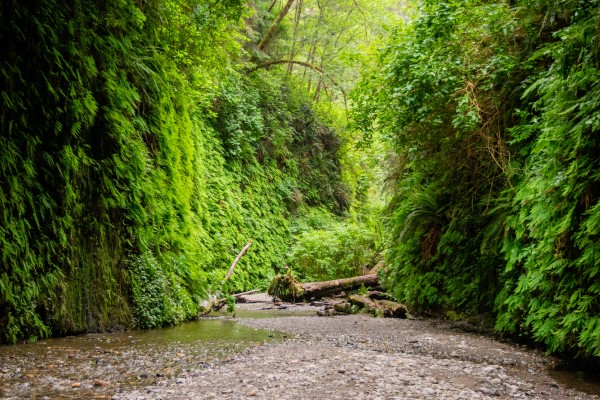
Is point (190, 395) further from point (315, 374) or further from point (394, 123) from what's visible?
point (394, 123)

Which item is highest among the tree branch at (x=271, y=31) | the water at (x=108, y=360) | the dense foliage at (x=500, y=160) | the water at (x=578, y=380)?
the tree branch at (x=271, y=31)

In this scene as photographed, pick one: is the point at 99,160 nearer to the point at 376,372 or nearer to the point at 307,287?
the point at 376,372

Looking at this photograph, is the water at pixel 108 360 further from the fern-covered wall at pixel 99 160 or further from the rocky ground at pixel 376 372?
the fern-covered wall at pixel 99 160

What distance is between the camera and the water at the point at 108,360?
364 cm

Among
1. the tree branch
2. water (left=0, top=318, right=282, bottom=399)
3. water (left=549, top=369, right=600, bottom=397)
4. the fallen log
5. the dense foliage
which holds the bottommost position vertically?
water (left=549, top=369, right=600, bottom=397)

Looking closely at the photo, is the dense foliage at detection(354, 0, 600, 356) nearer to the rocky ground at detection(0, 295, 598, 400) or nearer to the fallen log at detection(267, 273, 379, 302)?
the rocky ground at detection(0, 295, 598, 400)

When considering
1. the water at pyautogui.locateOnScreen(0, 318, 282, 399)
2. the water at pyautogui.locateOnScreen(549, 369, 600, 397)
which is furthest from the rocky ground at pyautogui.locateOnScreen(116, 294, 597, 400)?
the water at pyautogui.locateOnScreen(0, 318, 282, 399)

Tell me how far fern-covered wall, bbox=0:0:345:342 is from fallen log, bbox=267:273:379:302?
2.04m

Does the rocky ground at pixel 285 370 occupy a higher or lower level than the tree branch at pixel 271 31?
lower

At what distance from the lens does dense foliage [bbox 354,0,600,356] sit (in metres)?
4.74

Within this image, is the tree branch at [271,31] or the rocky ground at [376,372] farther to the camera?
the tree branch at [271,31]

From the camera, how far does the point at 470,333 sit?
712 cm

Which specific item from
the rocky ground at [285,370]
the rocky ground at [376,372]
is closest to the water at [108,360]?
the rocky ground at [285,370]

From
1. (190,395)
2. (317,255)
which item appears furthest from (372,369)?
(317,255)
